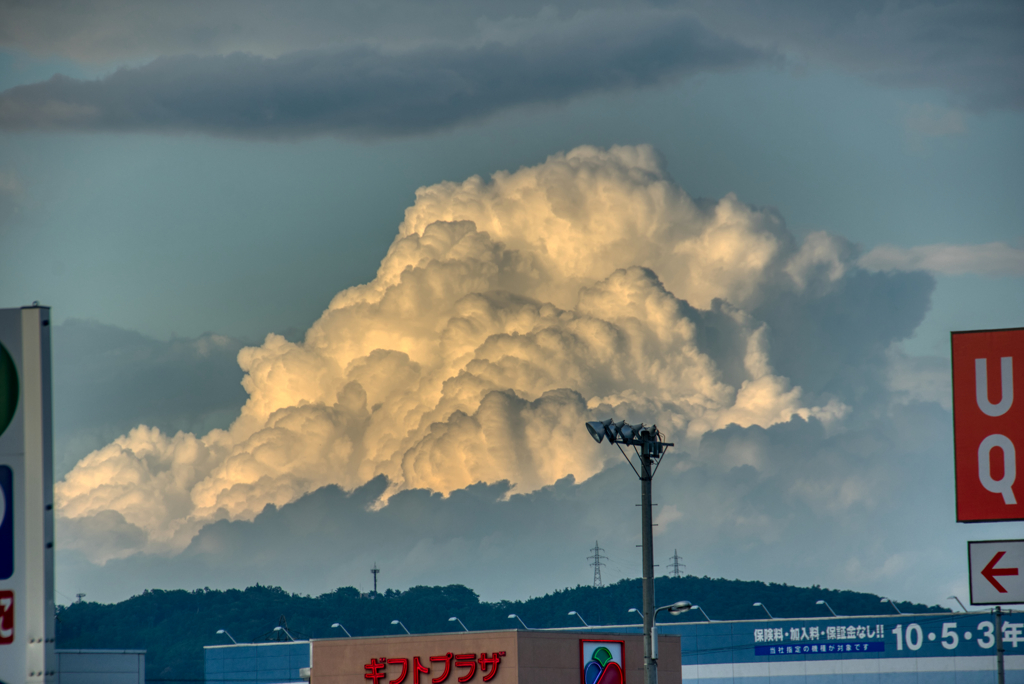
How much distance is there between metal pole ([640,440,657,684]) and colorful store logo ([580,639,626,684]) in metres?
14.2

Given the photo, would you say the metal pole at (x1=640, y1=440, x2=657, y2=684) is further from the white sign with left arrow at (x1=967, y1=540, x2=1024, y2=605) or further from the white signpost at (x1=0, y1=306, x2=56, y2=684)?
the white signpost at (x1=0, y1=306, x2=56, y2=684)

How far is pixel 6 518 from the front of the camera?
34.8 ft

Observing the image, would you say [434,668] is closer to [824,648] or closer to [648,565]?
[648,565]

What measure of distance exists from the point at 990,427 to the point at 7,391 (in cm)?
1958

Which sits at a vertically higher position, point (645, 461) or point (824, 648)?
point (645, 461)

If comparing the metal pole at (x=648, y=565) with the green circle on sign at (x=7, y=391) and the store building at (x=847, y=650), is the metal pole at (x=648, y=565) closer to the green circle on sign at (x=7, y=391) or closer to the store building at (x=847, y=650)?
the green circle on sign at (x=7, y=391)

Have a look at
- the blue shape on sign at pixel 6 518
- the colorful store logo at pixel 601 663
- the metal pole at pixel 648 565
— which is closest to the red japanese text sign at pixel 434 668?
the colorful store logo at pixel 601 663

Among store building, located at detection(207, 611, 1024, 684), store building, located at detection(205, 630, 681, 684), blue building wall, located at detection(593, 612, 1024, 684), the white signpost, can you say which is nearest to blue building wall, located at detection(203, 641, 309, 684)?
store building, located at detection(207, 611, 1024, 684)

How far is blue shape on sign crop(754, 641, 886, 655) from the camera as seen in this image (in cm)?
12181

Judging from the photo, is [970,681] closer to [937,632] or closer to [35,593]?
[937,632]

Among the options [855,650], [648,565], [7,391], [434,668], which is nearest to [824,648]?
[855,650]

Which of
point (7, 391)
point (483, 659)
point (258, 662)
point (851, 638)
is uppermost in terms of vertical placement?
point (7, 391)

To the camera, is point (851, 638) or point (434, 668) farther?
point (851, 638)

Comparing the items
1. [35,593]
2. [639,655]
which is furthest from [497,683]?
[35,593]
